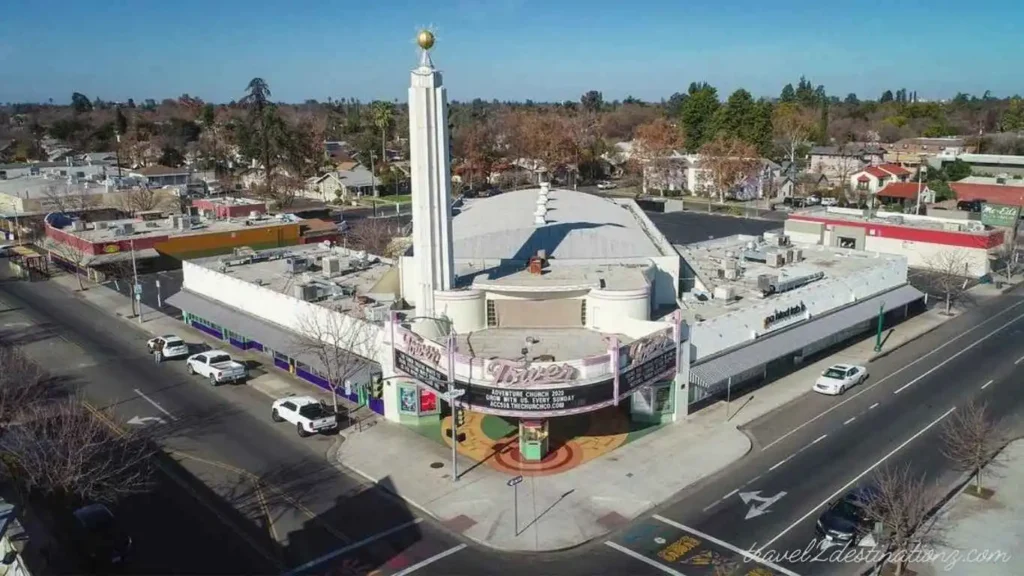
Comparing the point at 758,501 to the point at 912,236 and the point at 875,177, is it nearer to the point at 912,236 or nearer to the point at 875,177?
the point at 912,236

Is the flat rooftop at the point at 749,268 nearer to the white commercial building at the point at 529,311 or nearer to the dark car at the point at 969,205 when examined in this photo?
the white commercial building at the point at 529,311

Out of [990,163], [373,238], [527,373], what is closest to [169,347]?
[527,373]


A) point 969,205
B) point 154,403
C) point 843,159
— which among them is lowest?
point 154,403

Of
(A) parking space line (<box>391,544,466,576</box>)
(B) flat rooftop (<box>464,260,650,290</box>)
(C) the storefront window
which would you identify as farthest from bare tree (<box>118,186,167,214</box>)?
(A) parking space line (<box>391,544,466,576</box>)

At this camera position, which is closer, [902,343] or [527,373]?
[527,373]

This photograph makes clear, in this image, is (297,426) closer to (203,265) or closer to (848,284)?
(203,265)

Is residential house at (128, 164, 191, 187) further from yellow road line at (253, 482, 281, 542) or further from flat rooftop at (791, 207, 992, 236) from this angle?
yellow road line at (253, 482, 281, 542)

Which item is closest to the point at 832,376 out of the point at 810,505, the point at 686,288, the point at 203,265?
the point at 686,288

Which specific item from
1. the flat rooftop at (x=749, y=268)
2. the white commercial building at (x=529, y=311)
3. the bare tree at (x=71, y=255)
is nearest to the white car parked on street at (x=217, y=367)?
the white commercial building at (x=529, y=311)
